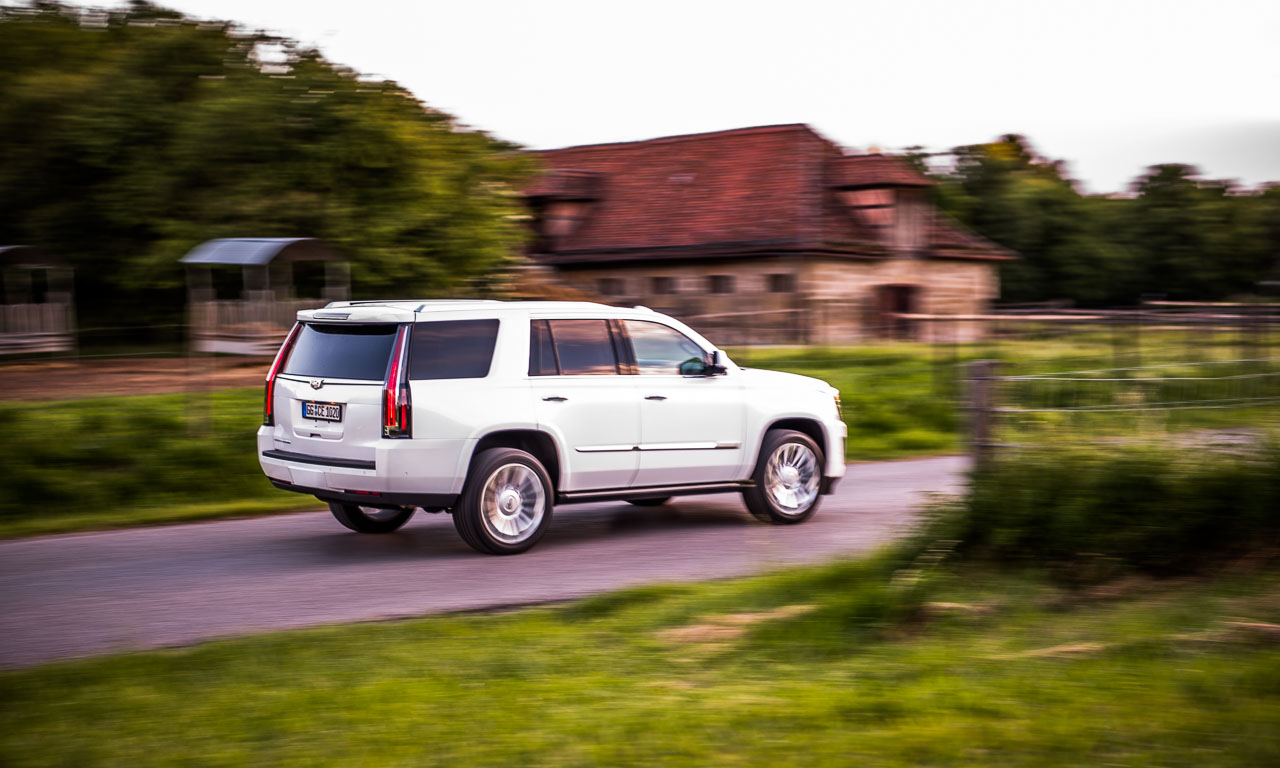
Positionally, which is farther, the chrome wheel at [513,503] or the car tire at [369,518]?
the car tire at [369,518]

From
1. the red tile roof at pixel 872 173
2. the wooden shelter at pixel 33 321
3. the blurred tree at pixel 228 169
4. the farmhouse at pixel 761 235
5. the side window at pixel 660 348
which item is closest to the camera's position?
the side window at pixel 660 348

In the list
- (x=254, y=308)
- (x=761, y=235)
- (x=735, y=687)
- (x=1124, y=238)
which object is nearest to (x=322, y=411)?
(x=735, y=687)

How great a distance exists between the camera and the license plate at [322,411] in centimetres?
955

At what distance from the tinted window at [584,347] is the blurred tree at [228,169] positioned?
57.2 ft

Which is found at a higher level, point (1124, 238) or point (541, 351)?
point (1124, 238)

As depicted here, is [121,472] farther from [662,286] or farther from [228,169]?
[662,286]

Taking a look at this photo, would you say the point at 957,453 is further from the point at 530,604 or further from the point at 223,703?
the point at 223,703

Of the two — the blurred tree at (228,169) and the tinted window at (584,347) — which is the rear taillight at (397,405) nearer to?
the tinted window at (584,347)

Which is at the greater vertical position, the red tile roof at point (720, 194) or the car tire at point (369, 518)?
the red tile roof at point (720, 194)

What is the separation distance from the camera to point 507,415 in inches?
387

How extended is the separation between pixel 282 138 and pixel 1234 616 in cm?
2396

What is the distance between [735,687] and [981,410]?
3.07 metres

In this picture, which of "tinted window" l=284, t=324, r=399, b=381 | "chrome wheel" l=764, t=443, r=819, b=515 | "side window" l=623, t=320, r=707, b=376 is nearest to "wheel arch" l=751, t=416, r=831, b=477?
"chrome wheel" l=764, t=443, r=819, b=515

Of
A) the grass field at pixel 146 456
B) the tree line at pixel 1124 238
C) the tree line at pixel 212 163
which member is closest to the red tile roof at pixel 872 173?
the tree line at pixel 212 163
